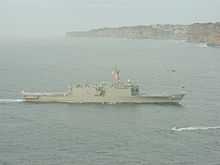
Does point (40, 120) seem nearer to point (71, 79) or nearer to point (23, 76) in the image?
point (71, 79)

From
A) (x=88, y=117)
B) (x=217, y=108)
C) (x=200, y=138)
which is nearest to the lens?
(x=200, y=138)

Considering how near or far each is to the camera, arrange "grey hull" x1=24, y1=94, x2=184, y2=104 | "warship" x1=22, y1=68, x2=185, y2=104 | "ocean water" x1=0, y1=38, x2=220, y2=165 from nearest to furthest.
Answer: "ocean water" x1=0, y1=38, x2=220, y2=165, "warship" x1=22, y1=68, x2=185, y2=104, "grey hull" x1=24, y1=94, x2=184, y2=104

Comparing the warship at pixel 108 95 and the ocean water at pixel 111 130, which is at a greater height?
the warship at pixel 108 95

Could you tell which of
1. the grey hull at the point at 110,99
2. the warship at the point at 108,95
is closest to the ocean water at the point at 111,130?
the grey hull at the point at 110,99

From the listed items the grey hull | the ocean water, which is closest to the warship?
the grey hull

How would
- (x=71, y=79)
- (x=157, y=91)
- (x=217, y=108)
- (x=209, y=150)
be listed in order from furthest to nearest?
(x=71, y=79)
(x=157, y=91)
(x=217, y=108)
(x=209, y=150)

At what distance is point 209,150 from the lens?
5422 cm

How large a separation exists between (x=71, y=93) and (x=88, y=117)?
495 inches

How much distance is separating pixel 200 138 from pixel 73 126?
16545 millimetres

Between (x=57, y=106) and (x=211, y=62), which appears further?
(x=211, y=62)

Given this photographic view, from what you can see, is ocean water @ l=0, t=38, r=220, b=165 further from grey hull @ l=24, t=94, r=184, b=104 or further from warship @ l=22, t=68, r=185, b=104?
warship @ l=22, t=68, r=185, b=104

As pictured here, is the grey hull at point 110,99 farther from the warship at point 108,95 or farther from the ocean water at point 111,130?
the ocean water at point 111,130

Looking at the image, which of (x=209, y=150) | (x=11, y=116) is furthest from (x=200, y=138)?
(x=11, y=116)

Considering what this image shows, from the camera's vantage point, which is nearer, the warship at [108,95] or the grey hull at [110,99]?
the warship at [108,95]
